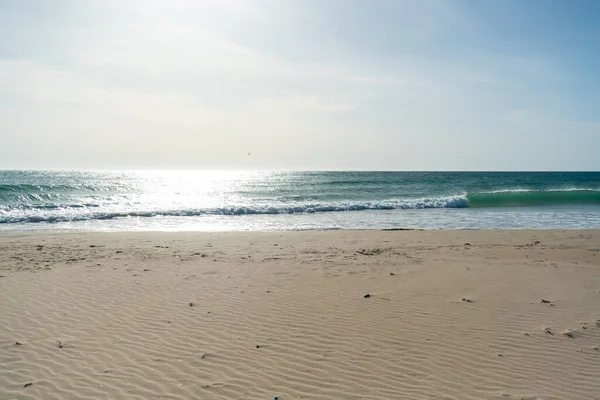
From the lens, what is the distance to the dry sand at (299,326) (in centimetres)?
458

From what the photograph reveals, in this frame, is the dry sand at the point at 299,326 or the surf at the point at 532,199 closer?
the dry sand at the point at 299,326

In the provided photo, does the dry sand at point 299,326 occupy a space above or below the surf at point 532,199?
below

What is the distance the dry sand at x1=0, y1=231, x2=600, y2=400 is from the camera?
15.0 feet

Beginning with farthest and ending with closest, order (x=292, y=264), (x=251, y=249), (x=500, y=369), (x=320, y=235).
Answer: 1. (x=320, y=235)
2. (x=251, y=249)
3. (x=292, y=264)
4. (x=500, y=369)

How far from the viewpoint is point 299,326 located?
6.20 m

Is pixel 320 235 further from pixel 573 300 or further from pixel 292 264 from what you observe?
pixel 573 300

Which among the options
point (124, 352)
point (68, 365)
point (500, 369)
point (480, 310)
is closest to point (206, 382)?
point (124, 352)

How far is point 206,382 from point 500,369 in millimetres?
3482

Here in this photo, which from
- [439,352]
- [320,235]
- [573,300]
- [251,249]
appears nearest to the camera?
[439,352]

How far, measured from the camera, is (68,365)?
4969 mm

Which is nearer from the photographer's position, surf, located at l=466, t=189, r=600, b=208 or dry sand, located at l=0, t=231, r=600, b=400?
dry sand, located at l=0, t=231, r=600, b=400

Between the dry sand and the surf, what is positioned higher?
the surf

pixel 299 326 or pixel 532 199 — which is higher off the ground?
pixel 532 199

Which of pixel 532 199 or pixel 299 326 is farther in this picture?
pixel 532 199
